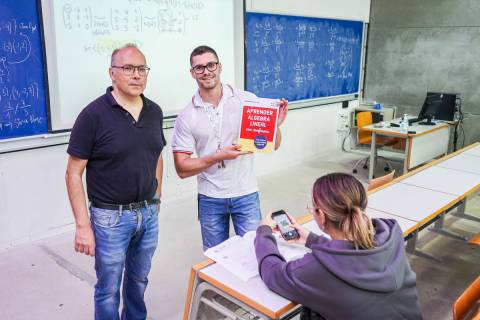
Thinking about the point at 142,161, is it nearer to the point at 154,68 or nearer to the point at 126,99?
the point at 126,99

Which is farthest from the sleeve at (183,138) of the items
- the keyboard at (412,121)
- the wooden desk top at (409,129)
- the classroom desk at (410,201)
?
the keyboard at (412,121)

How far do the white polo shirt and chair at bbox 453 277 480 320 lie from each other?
117 centimetres

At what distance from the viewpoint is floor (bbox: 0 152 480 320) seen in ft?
9.04

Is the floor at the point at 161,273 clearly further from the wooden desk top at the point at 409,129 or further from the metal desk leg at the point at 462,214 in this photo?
the wooden desk top at the point at 409,129

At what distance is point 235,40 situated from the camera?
4.98 m

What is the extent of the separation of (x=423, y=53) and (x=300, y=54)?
2.24 m

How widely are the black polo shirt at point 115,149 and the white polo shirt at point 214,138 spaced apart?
236mm

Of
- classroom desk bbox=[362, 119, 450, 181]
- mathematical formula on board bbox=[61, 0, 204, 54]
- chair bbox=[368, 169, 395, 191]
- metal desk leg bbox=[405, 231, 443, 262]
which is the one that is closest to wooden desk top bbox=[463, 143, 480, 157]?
classroom desk bbox=[362, 119, 450, 181]

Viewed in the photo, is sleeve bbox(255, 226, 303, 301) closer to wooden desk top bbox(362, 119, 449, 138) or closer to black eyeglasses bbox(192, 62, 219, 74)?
black eyeglasses bbox(192, 62, 219, 74)

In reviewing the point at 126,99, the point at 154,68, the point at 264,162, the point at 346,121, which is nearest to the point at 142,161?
the point at 126,99

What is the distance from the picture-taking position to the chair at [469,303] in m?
1.64

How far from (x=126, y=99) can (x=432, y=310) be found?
2.31m

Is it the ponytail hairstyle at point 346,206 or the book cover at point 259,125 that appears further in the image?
the book cover at point 259,125

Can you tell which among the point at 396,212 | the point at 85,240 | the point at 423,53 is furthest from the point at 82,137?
the point at 423,53
